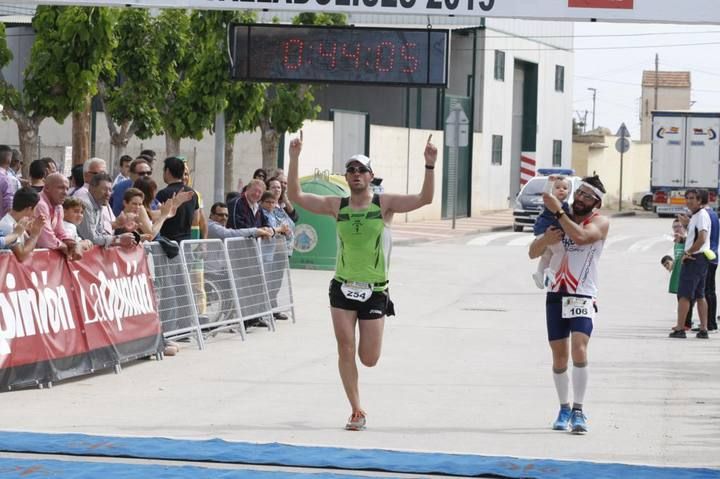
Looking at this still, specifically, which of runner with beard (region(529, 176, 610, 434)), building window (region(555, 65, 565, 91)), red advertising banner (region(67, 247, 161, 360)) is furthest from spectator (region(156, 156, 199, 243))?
building window (region(555, 65, 565, 91))

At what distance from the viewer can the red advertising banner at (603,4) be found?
1219 centimetres

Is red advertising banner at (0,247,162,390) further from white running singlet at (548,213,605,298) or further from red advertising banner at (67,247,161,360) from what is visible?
white running singlet at (548,213,605,298)

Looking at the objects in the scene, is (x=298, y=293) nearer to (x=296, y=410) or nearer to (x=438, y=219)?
(x=296, y=410)

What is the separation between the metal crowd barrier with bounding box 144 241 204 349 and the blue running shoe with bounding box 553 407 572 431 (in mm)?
4931

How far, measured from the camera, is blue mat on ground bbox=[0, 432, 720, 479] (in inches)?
332

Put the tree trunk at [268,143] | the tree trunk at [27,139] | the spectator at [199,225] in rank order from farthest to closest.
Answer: the tree trunk at [268,143] < the tree trunk at [27,139] < the spectator at [199,225]

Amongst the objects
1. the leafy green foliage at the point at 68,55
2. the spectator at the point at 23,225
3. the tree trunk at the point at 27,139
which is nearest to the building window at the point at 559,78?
the tree trunk at the point at 27,139

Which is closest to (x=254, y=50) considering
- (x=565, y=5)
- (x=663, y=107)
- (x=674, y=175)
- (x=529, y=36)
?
(x=565, y=5)

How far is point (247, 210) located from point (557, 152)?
46772 millimetres

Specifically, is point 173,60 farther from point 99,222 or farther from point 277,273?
point 99,222

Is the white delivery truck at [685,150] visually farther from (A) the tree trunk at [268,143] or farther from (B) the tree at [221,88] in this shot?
(B) the tree at [221,88]

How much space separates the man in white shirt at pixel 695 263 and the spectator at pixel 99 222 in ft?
21.9

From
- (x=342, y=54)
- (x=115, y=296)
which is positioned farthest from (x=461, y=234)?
(x=115, y=296)

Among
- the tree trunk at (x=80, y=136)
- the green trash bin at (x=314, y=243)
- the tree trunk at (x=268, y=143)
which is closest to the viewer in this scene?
the tree trunk at (x=80, y=136)
